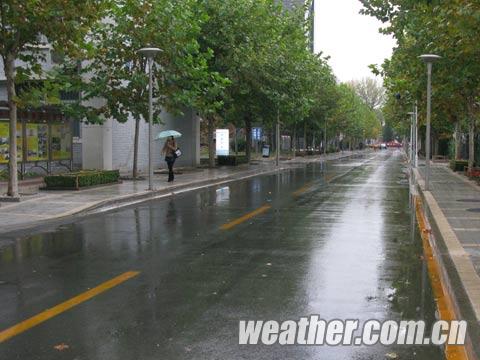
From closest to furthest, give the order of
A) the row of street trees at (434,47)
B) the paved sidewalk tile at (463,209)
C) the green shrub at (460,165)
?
the paved sidewalk tile at (463,209) → the row of street trees at (434,47) → the green shrub at (460,165)

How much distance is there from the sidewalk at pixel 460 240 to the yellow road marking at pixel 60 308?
3.84 meters

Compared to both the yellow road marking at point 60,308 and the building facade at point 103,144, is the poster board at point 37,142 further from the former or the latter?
the yellow road marking at point 60,308

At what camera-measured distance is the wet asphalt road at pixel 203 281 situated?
17.0 ft

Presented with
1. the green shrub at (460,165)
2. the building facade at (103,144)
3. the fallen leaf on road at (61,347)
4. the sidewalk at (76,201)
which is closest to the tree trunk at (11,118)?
the sidewalk at (76,201)

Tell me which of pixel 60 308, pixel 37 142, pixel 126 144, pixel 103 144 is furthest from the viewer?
pixel 126 144

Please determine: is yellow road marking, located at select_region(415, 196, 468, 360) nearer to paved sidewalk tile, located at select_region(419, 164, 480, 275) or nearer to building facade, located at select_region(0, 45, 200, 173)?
paved sidewalk tile, located at select_region(419, 164, 480, 275)

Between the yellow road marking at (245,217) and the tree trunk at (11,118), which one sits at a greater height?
the tree trunk at (11,118)

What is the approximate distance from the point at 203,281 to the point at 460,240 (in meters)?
4.43

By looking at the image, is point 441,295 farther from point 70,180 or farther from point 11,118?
point 70,180

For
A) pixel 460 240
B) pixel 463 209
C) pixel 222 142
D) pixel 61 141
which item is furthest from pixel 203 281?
pixel 222 142

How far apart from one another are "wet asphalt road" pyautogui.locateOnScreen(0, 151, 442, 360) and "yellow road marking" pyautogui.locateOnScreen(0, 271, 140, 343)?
98 millimetres

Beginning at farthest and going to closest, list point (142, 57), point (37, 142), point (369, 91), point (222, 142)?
point (369, 91) → point (222, 142) → point (37, 142) → point (142, 57)

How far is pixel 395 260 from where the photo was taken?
348 inches

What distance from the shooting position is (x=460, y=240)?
960cm
